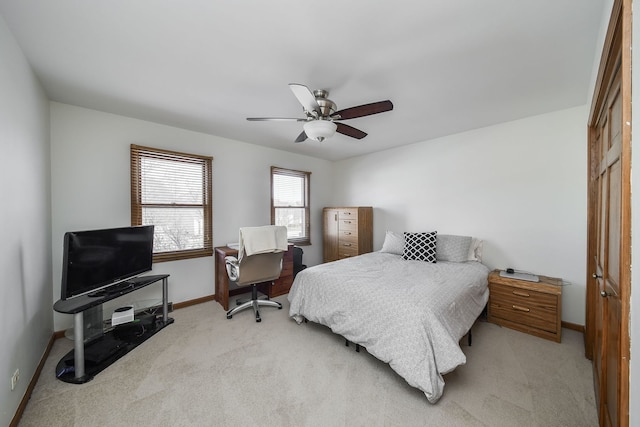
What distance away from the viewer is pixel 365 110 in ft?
6.57

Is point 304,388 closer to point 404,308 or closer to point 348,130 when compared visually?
point 404,308

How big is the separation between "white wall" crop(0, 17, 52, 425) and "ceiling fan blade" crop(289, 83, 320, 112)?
5.76 ft

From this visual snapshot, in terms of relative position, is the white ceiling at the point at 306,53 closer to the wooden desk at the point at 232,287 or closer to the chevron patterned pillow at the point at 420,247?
the chevron patterned pillow at the point at 420,247

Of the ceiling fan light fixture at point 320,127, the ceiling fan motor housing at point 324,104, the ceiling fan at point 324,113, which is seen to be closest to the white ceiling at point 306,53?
the ceiling fan motor housing at point 324,104

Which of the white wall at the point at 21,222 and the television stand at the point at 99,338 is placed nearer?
the white wall at the point at 21,222

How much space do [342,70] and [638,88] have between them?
165 centimetres

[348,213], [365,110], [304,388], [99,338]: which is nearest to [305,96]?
[365,110]

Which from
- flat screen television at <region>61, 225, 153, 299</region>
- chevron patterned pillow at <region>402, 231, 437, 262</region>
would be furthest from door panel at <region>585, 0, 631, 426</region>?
flat screen television at <region>61, 225, 153, 299</region>

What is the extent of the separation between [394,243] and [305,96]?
108 inches

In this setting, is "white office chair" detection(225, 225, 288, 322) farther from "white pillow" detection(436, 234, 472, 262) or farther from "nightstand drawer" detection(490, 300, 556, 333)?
"nightstand drawer" detection(490, 300, 556, 333)

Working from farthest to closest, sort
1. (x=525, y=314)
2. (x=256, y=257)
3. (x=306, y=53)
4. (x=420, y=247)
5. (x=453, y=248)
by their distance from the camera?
(x=420, y=247) → (x=453, y=248) → (x=256, y=257) → (x=525, y=314) → (x=306, y=53)

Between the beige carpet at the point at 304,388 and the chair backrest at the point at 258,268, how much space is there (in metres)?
0.64

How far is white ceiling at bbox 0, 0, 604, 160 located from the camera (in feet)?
4.51

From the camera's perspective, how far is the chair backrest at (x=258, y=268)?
2844 mm
